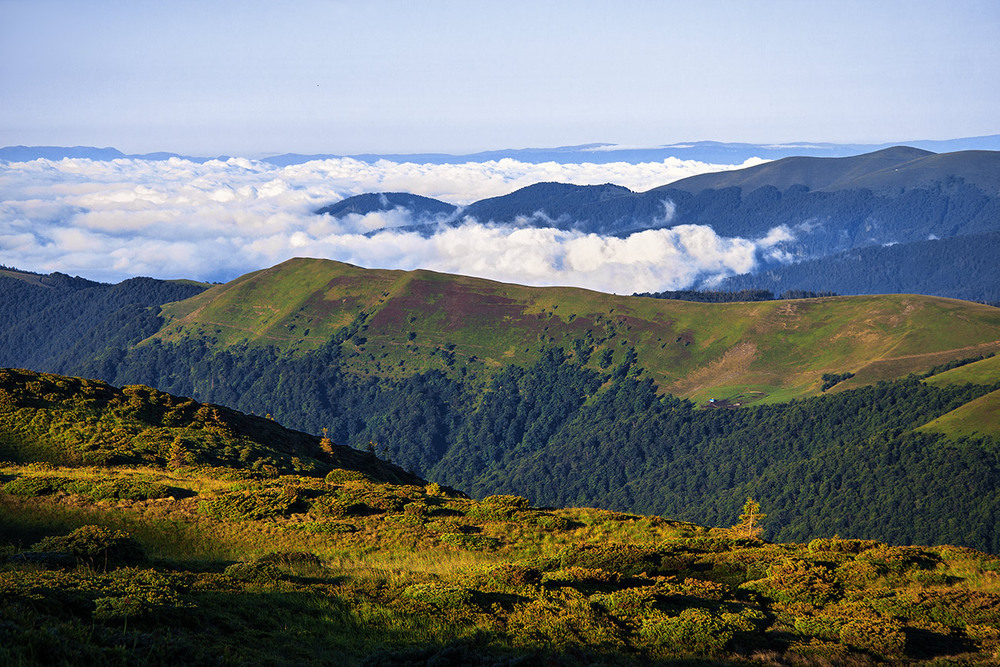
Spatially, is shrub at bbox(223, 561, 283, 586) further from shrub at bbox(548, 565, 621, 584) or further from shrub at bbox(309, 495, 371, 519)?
shrub at bbox(309, 495, 371, 519)

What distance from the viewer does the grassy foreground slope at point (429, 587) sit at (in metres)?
21.7

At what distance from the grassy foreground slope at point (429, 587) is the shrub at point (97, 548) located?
7cm

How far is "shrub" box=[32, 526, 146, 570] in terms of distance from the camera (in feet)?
92.5

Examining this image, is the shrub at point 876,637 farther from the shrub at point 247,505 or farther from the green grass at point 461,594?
the shrub at point 247,505

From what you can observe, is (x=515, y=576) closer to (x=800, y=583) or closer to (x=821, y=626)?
(x=821, y=626)

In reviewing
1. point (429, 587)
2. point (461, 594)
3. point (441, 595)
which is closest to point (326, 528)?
point (429, 587)

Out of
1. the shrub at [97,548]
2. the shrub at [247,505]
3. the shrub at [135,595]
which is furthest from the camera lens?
the shrub at [247,505]

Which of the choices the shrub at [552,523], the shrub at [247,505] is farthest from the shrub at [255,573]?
the shrub at [552,523]

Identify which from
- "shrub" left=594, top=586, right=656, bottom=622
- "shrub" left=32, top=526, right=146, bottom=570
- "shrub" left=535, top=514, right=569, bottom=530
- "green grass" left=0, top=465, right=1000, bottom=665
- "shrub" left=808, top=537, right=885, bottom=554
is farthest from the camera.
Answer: "shrub" left=535, top=514, right=569, bottom=530

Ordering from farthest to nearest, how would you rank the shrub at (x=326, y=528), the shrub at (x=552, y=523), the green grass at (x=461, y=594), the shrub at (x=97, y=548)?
the shrub at (x=552, y=523) < the shrub at (x=326, y=528) < the shrub at (x=97, y=548) < the green grass at (x=461, y=594)

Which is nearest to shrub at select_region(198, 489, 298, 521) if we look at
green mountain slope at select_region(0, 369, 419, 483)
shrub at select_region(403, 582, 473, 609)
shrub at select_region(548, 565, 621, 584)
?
green mountain slope at select_region(0, 369, 419, 483)

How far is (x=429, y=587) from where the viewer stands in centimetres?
2819

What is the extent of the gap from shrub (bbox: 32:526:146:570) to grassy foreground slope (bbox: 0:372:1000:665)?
0.24 feet

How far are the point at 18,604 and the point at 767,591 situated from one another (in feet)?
83.9
